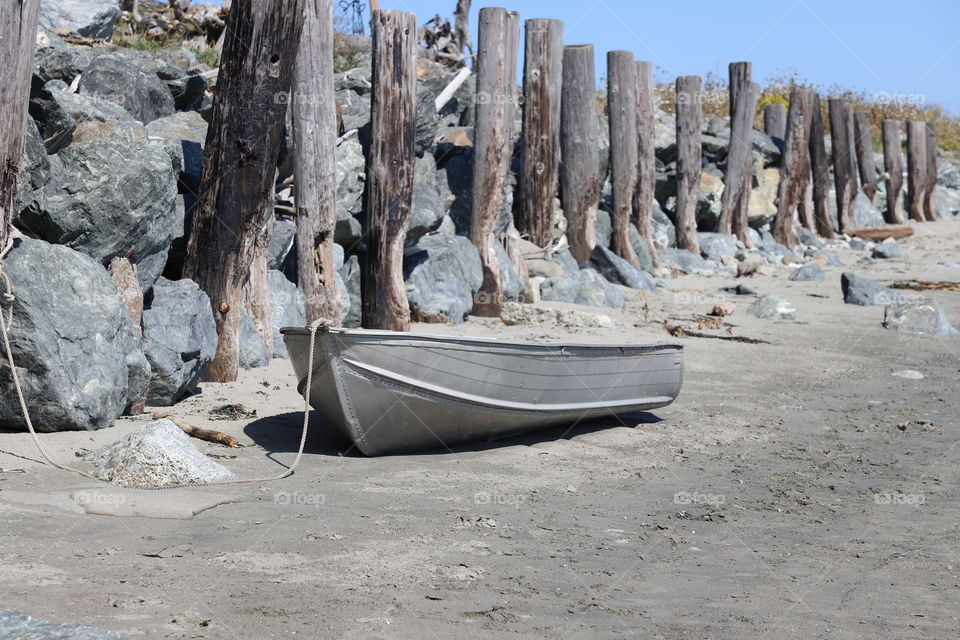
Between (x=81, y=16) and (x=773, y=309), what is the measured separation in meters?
8.84

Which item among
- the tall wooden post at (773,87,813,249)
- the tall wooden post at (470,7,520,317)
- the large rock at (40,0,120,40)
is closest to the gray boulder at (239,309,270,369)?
the tall wooden post at (470,7,520,317)

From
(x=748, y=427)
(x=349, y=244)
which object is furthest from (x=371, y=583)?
(x=349, y=244)

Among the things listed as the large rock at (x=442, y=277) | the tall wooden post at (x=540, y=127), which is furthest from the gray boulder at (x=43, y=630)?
the tall wooden post at (x=540, y=127)

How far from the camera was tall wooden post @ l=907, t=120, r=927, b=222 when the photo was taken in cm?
2480

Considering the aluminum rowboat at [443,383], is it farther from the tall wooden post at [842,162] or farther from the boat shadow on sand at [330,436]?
the tall wooden post at [842,162]

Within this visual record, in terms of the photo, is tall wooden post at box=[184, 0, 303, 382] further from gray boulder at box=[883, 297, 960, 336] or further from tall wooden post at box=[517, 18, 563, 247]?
gray boulder at box=[883, 297, 960, 336]

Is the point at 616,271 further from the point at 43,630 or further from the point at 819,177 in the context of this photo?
the point at 43,630

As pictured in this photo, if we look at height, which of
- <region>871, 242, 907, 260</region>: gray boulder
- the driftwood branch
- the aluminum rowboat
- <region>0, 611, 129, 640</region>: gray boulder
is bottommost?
<region>0, 611, 129, 640</region>: gray boulder

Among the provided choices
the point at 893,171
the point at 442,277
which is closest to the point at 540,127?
the point at 442,277

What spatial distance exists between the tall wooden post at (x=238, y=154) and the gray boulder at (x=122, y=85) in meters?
1.54

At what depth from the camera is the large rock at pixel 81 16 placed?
11.3m

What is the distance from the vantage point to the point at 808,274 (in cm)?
1594

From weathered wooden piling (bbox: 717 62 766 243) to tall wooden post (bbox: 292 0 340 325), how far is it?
1080 centimetres

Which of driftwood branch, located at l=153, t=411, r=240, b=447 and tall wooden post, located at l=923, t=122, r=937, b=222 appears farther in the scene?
tall wooden post, located at l=923, t=122, r=937, b=222
